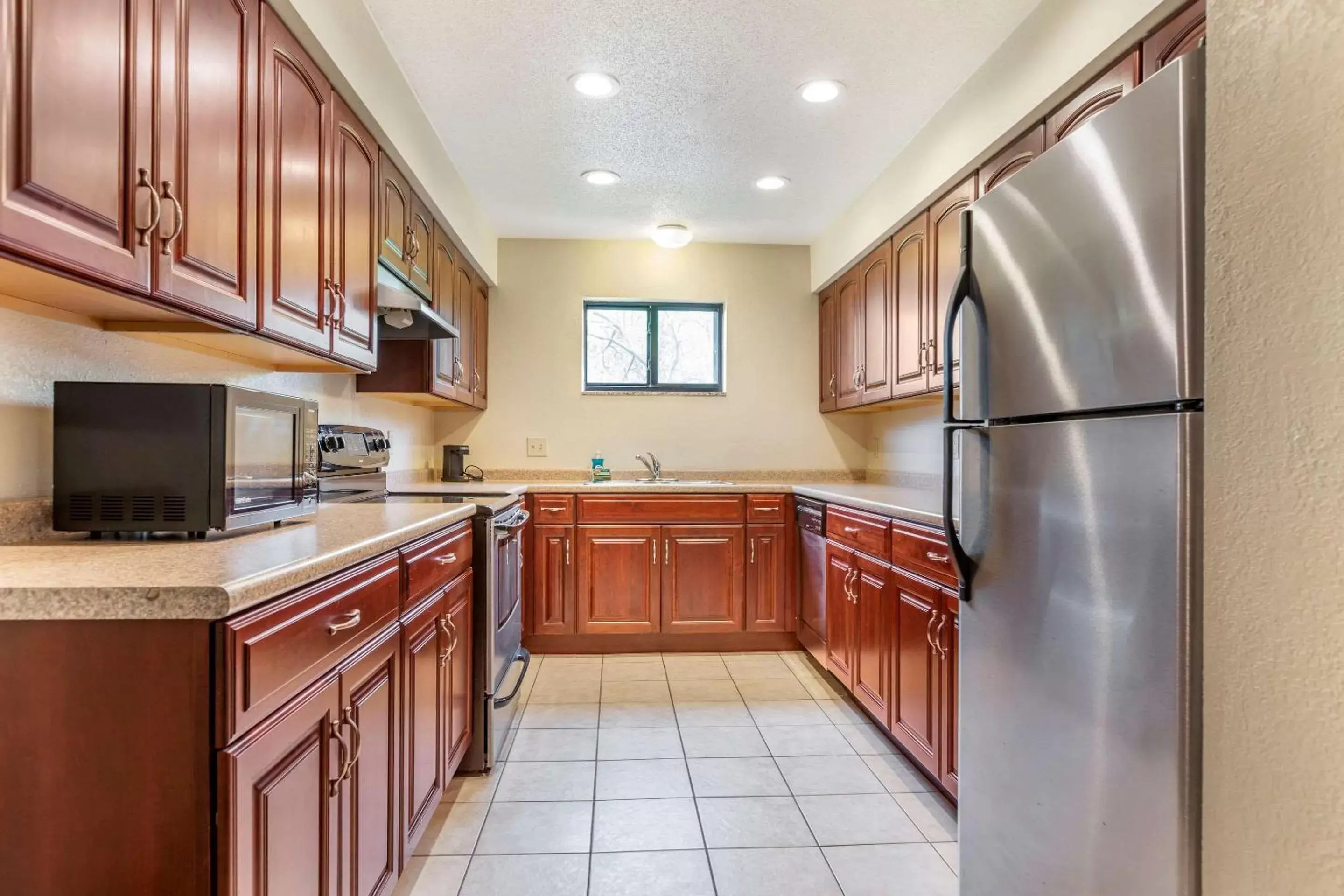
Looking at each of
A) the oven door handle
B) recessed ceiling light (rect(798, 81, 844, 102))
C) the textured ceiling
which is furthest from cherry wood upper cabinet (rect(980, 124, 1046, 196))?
the oven door handle

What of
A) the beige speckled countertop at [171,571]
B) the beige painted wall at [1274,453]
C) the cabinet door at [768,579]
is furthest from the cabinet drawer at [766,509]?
the beige painted wall at [1274,453]

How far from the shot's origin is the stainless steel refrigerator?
88 cm

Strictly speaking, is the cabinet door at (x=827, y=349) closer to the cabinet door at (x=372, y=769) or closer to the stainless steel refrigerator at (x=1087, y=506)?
the stainless steel refrigerator at (x=1087, y=506)

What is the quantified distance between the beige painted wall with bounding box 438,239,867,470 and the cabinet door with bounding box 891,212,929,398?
3.61ft

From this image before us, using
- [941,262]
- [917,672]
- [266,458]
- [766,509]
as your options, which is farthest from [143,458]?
[766,509]

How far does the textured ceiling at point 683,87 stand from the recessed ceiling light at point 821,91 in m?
0.03

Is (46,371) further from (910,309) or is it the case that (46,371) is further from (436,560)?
(910,309)

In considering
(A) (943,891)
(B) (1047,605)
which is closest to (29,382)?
(B) (1047,605)

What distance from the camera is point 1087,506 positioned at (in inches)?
41.1

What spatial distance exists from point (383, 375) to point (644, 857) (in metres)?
2.10

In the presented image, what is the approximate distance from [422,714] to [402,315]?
1401 mm

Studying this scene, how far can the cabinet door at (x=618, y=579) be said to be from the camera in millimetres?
3395

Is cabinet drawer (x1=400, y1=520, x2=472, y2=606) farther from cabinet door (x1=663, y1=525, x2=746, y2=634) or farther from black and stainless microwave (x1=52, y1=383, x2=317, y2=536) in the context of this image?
cabinet door (x1=663, y1=525, x2=746, y2=634)

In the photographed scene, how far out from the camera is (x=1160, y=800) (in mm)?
909
